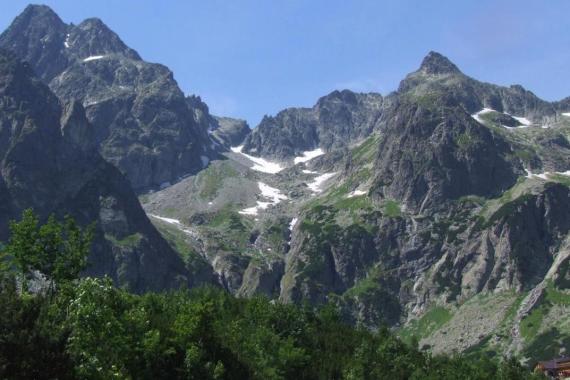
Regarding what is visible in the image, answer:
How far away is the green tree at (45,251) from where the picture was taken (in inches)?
2847

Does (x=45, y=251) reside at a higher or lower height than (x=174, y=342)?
higher

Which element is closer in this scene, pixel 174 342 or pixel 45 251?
pixel 45 251

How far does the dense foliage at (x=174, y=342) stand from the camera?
169 ft

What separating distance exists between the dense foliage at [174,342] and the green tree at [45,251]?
1.52 feet

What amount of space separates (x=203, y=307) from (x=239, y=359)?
12.3m

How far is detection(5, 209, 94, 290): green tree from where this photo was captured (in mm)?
72312

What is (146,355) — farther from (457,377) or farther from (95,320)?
(457,377)

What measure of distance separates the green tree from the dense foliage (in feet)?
1.52

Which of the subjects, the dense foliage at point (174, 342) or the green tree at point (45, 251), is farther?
the green tree at point (45, 251)

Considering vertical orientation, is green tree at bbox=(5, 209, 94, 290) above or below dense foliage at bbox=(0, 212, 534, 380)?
above

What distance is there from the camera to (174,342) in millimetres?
90250

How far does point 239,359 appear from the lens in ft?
356

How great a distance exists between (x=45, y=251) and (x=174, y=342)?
24.6 m

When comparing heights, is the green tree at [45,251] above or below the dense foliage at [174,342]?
above
